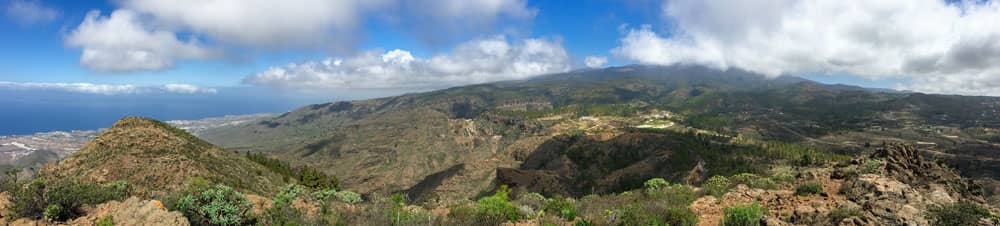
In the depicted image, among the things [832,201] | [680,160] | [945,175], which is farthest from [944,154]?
[832,201]

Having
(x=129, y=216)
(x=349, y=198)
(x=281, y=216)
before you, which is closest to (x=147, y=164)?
(x=349, y=198)

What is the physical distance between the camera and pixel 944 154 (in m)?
117

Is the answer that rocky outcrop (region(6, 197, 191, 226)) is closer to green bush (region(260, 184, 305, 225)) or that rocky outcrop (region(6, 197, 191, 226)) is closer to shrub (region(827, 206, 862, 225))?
green bush (region(260, 184, 305, 225))

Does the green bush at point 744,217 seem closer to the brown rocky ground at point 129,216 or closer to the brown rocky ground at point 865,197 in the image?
the brown rocky ground at point 865,197

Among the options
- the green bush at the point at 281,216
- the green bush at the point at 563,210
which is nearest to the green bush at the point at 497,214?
the green bush at the point at 563,210

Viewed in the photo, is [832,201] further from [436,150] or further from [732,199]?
[436,150]

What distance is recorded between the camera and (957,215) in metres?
12.6

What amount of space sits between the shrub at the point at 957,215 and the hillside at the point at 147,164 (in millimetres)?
→ 43240

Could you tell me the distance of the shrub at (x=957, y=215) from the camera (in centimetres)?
1240

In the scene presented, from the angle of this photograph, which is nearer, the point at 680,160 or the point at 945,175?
the point at 945,175

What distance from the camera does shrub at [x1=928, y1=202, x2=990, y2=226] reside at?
1240 cm

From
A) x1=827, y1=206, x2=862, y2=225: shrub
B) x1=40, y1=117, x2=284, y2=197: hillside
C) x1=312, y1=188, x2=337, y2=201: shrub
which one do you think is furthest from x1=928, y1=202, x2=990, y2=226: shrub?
x1=40, y1=117, x2=284, y2=197: hillside

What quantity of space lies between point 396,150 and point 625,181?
109m

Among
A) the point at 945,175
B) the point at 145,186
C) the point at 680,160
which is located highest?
the point at 945,175
